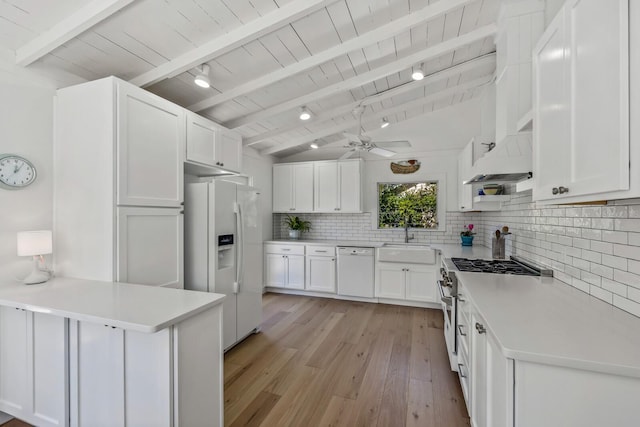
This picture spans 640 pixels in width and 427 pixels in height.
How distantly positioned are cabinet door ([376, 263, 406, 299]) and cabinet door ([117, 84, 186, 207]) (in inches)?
119

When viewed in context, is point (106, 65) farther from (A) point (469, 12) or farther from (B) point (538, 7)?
(B) point (538, 7)

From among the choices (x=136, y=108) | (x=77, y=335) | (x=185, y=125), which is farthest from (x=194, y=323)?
(x=185, y=125)

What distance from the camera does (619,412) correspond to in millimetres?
908

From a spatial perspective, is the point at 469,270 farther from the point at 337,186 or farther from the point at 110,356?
the point at 337,186

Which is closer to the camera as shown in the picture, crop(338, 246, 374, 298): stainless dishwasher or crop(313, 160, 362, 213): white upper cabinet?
crop(338, 246, 374, 298): stainless dishwasher

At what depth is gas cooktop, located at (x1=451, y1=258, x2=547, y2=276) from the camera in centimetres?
221

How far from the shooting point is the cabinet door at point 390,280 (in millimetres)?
4285

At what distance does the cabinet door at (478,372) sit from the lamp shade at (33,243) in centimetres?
266

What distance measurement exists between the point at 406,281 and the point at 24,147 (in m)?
4.28

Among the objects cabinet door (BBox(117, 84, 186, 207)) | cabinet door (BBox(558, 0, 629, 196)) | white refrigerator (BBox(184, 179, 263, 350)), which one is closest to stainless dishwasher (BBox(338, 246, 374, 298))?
white refrigerator (BBox(184, 179, 263, 350))

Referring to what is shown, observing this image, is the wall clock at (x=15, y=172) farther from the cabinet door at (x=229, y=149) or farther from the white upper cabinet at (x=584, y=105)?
the white upper cabinet at (x=584, y=105)

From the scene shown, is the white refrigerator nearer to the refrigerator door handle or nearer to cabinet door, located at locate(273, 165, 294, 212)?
the refrigerator door handle

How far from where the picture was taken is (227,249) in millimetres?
2967

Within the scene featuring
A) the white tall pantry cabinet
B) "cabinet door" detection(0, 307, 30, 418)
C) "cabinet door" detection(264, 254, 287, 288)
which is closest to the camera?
"cabinet door" detection(0, 307, 30, 418)
